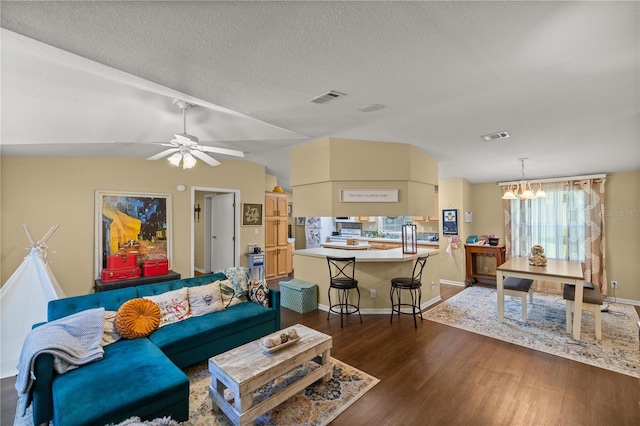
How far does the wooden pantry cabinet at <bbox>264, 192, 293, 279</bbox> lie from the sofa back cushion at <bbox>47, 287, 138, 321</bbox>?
372 cm

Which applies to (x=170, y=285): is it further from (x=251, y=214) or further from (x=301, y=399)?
(x=251, y=214)

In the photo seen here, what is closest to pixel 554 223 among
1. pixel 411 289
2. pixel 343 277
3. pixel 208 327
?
pixel 411 289

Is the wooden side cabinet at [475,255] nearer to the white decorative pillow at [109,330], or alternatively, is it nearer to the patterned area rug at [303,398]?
the patterned area rug at [303,398]

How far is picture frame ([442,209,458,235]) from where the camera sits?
6129mm

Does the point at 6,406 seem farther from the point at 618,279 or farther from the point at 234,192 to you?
the point at 618,279

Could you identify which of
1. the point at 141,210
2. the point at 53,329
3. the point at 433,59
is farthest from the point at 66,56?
the point at 141,210

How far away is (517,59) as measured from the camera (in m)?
1.94

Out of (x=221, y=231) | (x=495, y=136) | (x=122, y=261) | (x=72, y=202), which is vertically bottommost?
(x=122, y=261)

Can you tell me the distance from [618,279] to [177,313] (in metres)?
7.07

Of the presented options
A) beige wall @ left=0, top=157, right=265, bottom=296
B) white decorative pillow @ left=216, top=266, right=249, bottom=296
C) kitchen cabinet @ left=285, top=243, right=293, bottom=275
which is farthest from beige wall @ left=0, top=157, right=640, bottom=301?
white decorative pillow @ left=216, top=266, right=249, bottom=296

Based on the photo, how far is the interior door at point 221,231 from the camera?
5957 millimetres

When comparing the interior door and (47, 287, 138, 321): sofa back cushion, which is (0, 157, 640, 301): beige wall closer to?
the interior door

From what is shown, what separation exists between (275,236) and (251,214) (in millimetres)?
987

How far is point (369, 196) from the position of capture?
4.32 m
